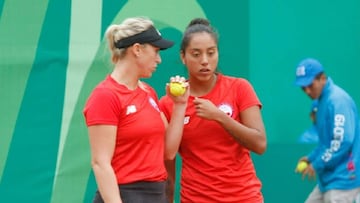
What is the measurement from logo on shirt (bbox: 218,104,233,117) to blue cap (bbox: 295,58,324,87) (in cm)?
181

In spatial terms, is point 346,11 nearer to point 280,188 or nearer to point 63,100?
point 280,188

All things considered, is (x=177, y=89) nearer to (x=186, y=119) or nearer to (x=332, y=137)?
(x=186, y=119)

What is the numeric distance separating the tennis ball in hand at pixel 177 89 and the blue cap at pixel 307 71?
6.82 feet

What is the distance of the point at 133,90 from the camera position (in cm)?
384

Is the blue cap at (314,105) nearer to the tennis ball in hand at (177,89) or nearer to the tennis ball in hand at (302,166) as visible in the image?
the tennis ball in hand at (302,166)

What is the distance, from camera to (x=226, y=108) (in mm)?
4176

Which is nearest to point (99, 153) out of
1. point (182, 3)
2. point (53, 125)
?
point (53, 125)

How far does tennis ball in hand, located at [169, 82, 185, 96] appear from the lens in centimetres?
397

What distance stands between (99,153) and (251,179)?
3.05 feet

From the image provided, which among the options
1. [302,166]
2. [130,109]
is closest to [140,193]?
[130,109]

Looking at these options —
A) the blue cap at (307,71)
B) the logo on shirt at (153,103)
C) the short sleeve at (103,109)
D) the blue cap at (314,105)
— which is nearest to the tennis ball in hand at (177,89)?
the logo on shirt at (153,103)

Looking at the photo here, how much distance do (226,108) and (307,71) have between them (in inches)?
72.2

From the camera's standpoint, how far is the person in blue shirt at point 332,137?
5.80m

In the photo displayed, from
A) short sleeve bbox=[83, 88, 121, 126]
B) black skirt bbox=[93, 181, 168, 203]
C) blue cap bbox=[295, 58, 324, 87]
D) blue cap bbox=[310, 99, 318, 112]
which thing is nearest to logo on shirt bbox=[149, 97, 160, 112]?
short sleeve bbox=[83, 88, 121, 126]
